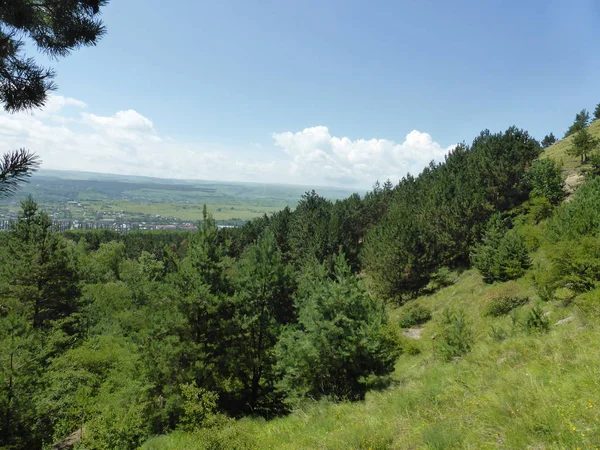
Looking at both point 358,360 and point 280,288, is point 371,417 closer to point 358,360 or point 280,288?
point 358,360

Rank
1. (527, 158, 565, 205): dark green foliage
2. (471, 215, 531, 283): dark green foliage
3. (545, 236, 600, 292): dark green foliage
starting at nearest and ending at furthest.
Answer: (545, 236, 600, 292): dark green foliage → (471, 215, 531, 283): dark green foliage → (527, 158, 565, 205): dark green foliage

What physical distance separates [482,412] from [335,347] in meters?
7.31

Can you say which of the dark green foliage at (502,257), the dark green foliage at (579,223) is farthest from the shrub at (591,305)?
the dark green foliage at (502,257)

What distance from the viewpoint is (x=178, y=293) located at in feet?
47.0

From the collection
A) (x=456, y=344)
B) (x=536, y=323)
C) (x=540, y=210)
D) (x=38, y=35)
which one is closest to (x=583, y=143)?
(x=540, y=210)

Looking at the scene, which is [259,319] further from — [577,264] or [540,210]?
[540,210]

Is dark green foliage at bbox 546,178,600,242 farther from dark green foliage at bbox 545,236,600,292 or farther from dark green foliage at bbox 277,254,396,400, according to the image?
dark green foliage at bbox 277,254,396,400

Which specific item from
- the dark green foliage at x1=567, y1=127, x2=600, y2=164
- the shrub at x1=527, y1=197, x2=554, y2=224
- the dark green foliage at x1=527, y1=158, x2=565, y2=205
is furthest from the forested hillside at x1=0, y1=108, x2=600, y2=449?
the dark green foliage at x1=567, y1=127, x2=600, y2=164

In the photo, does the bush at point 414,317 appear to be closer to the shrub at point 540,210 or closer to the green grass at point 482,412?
the shrub at point 540,210

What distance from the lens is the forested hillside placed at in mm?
5988

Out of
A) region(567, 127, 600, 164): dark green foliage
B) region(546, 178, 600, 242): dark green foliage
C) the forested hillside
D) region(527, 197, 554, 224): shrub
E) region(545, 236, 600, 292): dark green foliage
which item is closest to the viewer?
the forested hillside

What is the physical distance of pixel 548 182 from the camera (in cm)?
3456

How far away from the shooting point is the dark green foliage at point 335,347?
1220 cm

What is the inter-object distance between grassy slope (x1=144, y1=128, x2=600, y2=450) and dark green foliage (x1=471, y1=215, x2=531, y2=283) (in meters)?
17.1
